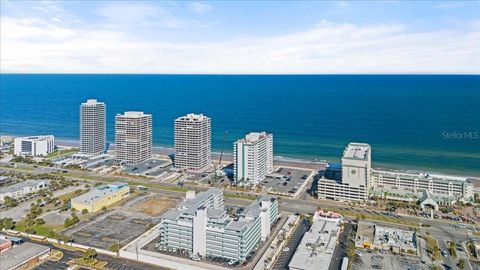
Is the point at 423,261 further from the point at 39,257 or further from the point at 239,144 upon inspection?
the point at 39,257

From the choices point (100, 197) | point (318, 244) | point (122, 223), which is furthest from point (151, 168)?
point (318, 244)

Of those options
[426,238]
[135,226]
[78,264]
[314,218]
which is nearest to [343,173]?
[314,218]

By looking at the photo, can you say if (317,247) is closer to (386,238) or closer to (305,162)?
(386,238)

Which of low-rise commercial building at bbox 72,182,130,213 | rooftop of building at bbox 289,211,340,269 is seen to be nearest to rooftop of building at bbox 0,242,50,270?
low-rise commercial building at bbox 72,182,130,213

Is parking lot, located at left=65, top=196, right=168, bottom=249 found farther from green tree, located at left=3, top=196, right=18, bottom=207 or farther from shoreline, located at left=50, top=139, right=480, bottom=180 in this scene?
shoreline, located at left=50, top=139, right=480, bottom=180

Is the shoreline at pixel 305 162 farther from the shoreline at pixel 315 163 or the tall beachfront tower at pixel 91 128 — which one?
the tall beachfront tower at pixel 91 128
